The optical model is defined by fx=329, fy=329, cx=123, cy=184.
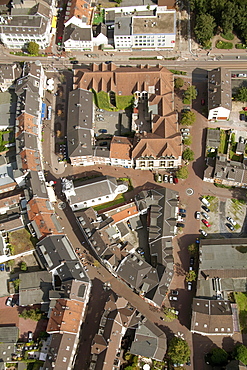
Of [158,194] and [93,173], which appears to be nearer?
[158,194]

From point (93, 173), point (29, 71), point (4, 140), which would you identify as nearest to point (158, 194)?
point (93, 173)

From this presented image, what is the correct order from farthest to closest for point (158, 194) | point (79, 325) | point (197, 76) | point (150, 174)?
1. point (197, 76)
2. point (150, 174)
3. point (158, 194)
4. point (79, 325)

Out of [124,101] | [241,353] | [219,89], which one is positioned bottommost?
[241,353]

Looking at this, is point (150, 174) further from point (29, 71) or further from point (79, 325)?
point (29, 71)

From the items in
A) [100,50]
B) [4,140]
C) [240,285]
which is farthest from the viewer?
[100,50]

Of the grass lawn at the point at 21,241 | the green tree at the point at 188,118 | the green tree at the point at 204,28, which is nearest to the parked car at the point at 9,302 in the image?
the grass lawn at the point at 21,241

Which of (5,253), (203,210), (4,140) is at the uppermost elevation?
(4,140)

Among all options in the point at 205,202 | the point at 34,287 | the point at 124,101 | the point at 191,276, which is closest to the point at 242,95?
the point at 124,101

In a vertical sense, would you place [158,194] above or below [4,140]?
below

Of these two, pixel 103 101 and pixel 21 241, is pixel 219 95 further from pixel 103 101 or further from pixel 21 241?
pixel 21 241
